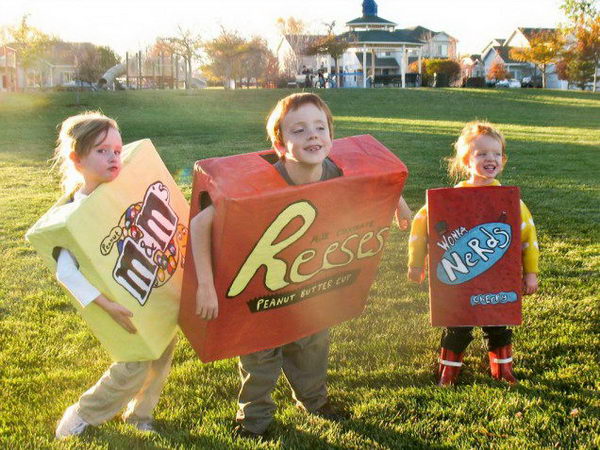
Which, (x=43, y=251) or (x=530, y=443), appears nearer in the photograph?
(x=43, y=251)

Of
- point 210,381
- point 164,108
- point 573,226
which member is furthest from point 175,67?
point 210,381

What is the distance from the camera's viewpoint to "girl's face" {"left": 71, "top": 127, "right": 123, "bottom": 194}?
3037 millimetres

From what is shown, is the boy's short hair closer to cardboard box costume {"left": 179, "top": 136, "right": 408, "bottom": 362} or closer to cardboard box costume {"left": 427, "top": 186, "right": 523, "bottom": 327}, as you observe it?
cardboard box costume {"left": 179, "top": 136, "right": 408, "bottom": 362}

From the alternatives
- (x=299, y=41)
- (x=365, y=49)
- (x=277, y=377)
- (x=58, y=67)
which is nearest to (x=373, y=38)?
(x=365, y=49)

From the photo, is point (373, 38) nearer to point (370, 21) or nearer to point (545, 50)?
point (370, 21)

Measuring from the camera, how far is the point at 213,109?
2711 centimetres

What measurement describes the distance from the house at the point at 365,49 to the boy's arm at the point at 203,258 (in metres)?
39.8

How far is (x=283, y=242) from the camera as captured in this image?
9.81ft

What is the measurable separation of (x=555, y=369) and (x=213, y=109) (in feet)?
80.4

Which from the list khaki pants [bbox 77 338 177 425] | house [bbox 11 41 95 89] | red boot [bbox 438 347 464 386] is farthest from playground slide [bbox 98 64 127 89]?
red boot [bbox 438 347 464 386]

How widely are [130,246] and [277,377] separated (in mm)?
977

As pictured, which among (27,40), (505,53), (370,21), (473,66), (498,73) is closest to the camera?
(27,40)

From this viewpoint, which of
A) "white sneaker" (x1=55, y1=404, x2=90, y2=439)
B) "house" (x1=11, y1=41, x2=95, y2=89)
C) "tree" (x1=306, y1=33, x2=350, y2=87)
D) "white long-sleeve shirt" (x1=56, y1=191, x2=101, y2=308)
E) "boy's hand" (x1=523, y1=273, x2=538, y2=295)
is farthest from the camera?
"house" (x1=11, y1=41, x2=95, y2=89)

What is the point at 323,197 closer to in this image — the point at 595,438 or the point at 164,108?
the point at 595,438
